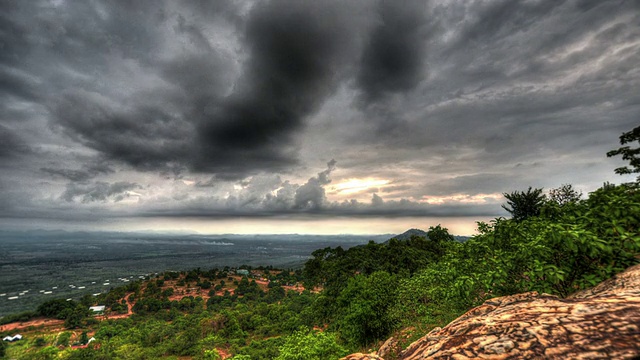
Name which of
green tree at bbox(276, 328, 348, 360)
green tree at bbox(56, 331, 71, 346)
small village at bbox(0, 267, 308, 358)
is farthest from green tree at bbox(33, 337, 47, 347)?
green tree at bbox(276, 328, 348, 360)

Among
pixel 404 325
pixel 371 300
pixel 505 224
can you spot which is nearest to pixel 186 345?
pixel 371 300

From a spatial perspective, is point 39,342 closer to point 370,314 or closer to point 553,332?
point 370,314

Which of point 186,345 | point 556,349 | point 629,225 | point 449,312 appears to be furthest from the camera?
point 186,345

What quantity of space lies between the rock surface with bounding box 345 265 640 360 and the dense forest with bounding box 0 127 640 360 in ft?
4.23

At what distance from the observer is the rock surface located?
3385mm

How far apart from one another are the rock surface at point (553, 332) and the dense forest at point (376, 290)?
1.29 metres

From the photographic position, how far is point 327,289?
3431 cm

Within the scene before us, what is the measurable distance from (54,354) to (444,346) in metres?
63.8

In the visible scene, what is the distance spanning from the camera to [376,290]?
23.3 meters

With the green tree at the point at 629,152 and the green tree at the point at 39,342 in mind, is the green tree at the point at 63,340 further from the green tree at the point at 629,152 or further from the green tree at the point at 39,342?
the green tree at the point at 629,152

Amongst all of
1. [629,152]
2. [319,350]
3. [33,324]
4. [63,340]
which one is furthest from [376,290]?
[33,324]

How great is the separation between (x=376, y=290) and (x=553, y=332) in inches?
832

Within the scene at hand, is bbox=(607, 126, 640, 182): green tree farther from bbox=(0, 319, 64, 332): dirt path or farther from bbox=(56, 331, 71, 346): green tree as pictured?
bbox=(0, 319, 64, 332): dirt path

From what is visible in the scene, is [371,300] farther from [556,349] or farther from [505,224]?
[556,349]
